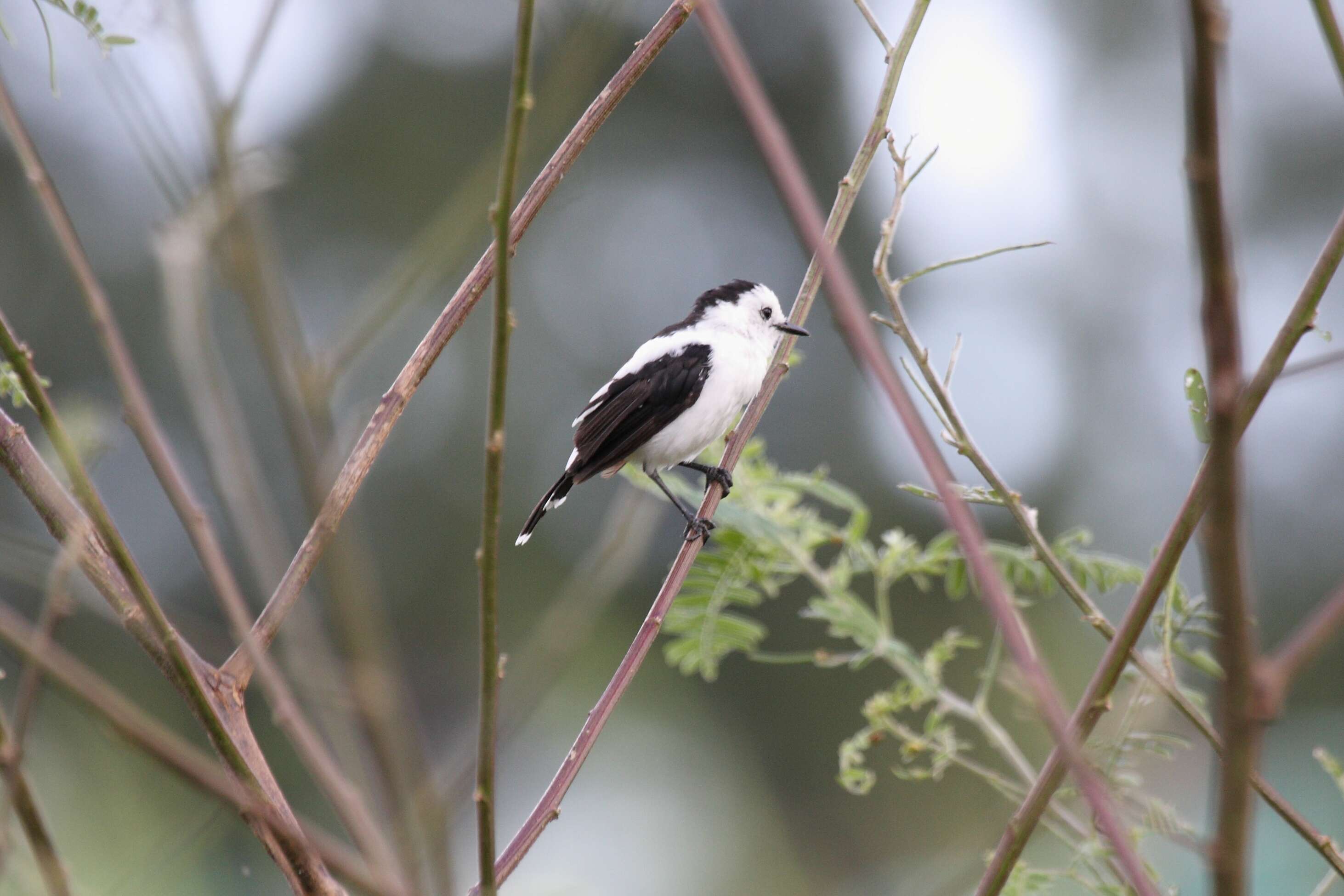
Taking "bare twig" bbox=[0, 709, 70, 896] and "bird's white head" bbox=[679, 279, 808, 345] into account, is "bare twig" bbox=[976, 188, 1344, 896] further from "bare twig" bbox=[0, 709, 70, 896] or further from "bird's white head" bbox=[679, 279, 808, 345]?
"bird's white head" bbox=[679, 279, 808, 345]

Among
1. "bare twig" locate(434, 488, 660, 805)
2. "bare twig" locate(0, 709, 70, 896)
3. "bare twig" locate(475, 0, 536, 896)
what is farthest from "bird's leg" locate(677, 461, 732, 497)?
"bare twig" locate(0, 709, 70, 896)


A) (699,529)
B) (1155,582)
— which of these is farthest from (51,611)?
(699,529)

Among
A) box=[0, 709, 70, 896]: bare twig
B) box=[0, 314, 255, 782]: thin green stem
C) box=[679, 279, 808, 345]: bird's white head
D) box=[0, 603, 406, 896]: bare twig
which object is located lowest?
box=[0, 709, 70, 896]: bare twig

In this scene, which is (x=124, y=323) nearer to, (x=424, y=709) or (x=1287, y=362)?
(x=424, y=709)

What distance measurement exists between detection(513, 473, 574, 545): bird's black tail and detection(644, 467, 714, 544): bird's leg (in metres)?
0.23

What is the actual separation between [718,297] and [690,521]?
1262 mm

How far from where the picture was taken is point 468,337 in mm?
11469

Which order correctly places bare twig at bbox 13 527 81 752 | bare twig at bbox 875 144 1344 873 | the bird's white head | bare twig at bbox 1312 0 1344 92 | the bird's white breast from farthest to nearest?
the bird's white head < the bird's white breast < bare twig at bbox 875 144 1344 873 < bare twig at bbox 13 527 81 752 < bare twig at bbox 1312 0 1344 92

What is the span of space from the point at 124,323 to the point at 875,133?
35.5ft

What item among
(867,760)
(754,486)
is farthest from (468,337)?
(754,486)

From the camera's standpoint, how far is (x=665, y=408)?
11.2 ft

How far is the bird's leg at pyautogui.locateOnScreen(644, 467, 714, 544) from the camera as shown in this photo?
1885mm

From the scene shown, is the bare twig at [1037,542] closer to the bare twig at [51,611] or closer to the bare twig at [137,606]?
the bare twig at [137,606]

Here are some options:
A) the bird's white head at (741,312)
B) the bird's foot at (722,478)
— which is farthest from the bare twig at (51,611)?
the bird's white head at (741,312)
